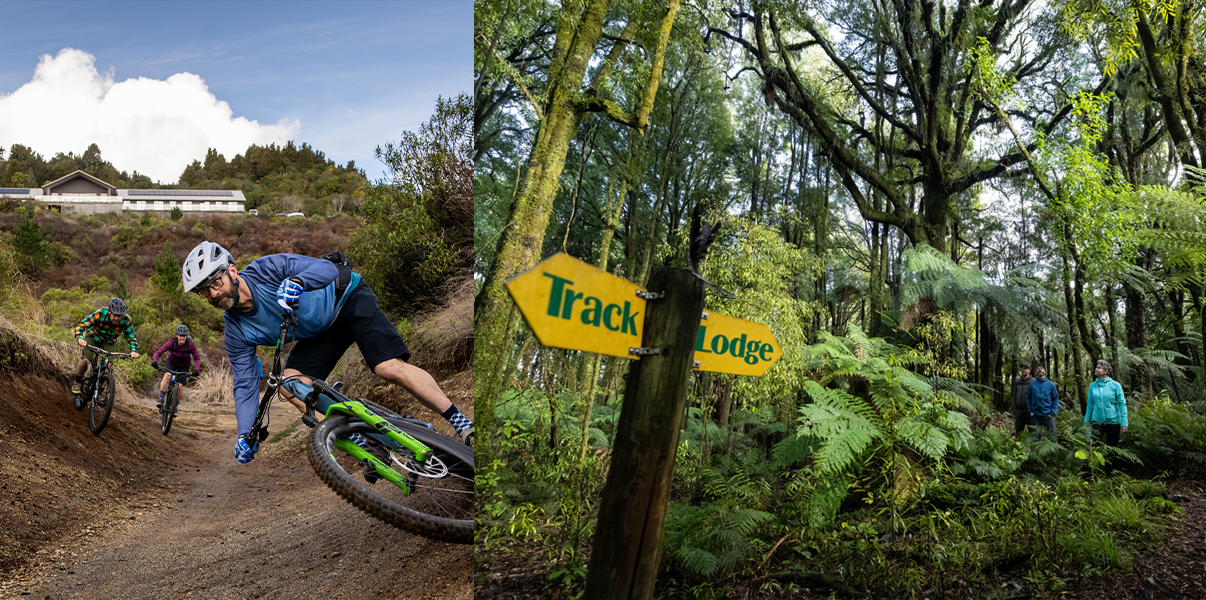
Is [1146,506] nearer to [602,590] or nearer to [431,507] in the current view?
[602,590]

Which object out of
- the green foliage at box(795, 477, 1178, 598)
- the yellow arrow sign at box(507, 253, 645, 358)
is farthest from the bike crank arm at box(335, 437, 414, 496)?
the green foliage at box(795, 477, 1178, 598)

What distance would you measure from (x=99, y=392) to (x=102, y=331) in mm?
473

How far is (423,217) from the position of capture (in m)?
3.20

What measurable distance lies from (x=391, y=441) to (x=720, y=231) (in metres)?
1.67

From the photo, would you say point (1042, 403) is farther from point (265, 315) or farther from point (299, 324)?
point (265, 315)

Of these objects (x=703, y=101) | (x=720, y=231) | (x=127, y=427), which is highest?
(x=703, y=101)

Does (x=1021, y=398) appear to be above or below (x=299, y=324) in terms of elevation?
above

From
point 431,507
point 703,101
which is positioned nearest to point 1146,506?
point 703,101

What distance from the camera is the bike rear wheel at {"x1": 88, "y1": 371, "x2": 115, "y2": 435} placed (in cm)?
338

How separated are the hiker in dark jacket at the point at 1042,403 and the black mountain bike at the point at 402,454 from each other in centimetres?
250

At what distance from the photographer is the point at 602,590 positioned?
1.56 meters

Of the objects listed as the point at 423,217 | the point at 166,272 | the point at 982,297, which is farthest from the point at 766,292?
the point at 166,272

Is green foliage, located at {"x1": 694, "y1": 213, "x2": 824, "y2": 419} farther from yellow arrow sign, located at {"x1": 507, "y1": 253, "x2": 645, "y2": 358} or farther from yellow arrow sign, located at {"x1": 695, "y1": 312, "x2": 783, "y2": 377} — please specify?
yellow arrow sign, located at {"x1": 507, "y1": 253, "x2": 645, "y2": 358}

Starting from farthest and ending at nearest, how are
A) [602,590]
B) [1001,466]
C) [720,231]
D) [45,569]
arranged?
[45,569]
[1001,466]
[720,231]
[602,590]
